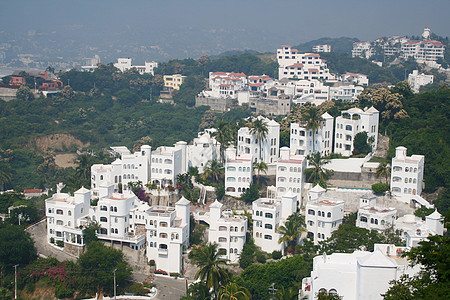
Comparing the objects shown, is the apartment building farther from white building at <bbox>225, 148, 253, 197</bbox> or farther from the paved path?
the paved path

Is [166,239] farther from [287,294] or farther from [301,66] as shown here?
[301,66]

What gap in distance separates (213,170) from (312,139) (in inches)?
369

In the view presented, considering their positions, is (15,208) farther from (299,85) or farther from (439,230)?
(299,85)

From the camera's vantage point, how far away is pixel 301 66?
3745 inches

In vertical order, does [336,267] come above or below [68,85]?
below

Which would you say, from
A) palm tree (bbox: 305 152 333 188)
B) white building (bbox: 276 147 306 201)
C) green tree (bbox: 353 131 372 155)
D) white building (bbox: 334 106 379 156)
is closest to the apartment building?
white building (bbox: 334 106 379 156)

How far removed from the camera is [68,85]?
97.6m

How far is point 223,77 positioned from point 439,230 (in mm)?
59199

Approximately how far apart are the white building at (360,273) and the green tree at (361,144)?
20.8m

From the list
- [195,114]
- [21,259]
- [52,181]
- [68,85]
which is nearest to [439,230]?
[21,259]

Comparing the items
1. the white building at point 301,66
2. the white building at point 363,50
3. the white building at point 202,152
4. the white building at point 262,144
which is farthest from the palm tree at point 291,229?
the white building at point 363,50

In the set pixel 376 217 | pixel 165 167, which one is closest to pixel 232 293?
pixel 376 217

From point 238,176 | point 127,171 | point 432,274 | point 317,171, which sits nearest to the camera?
point 432,274

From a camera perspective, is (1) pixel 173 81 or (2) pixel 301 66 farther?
(1) pixel 173 81
